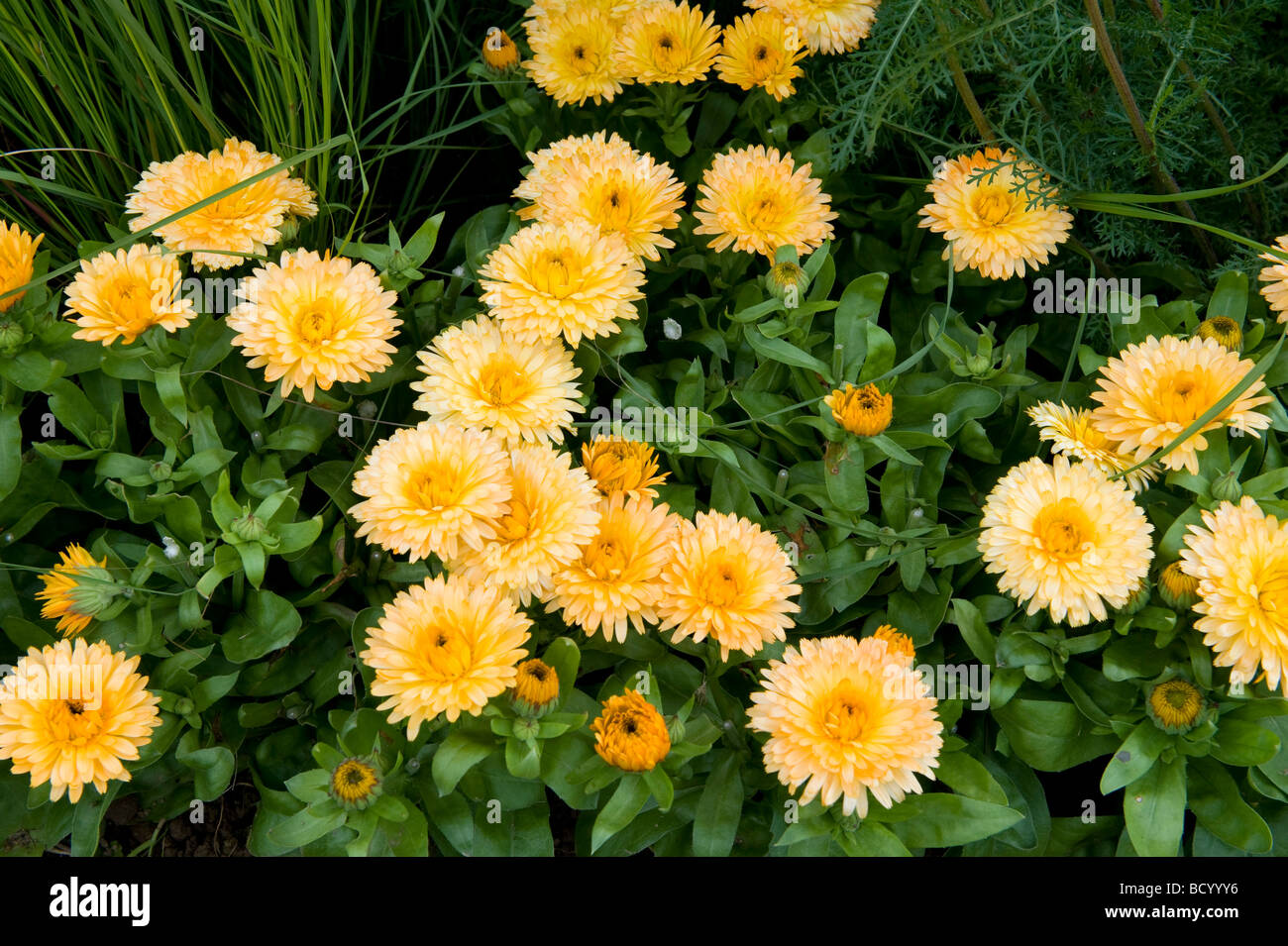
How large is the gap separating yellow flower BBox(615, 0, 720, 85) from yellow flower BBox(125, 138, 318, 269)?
574 millimetres

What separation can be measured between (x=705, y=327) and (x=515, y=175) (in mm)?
774

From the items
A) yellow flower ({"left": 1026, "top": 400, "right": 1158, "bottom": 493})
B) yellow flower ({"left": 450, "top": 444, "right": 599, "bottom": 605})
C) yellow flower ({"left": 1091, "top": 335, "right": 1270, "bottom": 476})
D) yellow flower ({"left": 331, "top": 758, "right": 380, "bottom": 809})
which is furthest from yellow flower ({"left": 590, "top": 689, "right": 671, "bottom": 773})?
yellow flower ({"left": 1091, "top": 335, "right": 1270, "bottom": 476})

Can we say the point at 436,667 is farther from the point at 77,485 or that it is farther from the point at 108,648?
the point at 77,485

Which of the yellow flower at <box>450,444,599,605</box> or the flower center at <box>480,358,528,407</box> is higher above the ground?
the flower center at <box>480,358,528,407</box>

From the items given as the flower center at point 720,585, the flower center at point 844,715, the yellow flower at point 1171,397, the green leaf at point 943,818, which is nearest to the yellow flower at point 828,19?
the yellow flower at point 1171,397

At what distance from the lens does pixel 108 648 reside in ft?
4.48

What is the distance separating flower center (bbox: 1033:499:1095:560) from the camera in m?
1.32

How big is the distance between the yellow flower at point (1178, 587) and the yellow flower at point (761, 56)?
37.1 inches

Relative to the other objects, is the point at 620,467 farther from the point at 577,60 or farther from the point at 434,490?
the point at 577,60

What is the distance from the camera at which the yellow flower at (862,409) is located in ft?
4.74

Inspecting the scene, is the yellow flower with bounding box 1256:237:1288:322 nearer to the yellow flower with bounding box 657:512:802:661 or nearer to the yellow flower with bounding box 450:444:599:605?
the yellow flower with bounding box 657:512:802:661

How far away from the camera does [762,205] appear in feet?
5.34

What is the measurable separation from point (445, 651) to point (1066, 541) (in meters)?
0.77
